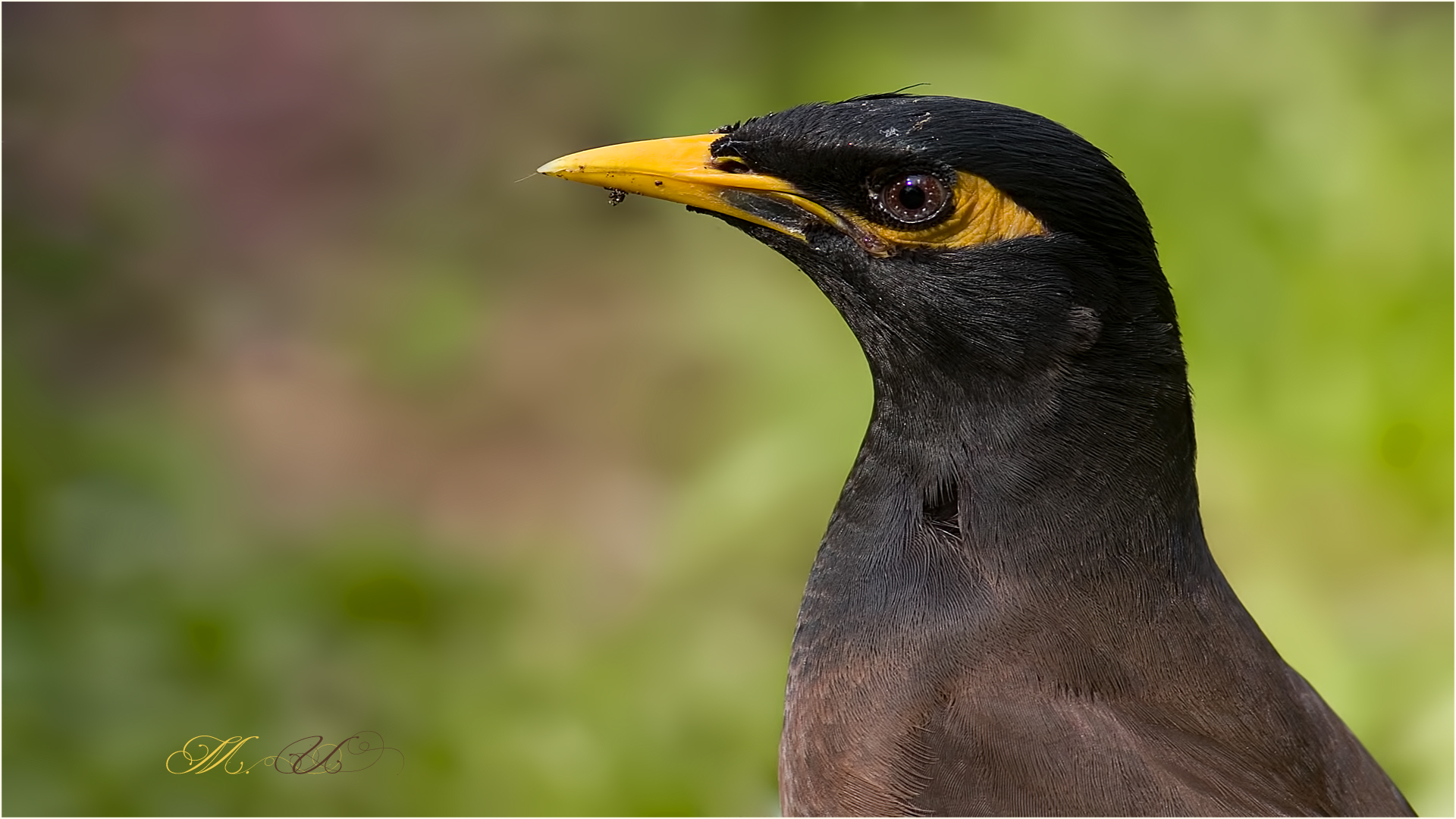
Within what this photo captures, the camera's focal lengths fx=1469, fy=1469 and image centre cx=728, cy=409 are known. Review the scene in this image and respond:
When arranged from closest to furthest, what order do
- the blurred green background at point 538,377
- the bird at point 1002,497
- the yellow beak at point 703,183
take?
the bird at point 1002,497
the yellow beak at point 703,183
the blurred green background at point 538,377

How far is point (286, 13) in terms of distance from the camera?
5.46m

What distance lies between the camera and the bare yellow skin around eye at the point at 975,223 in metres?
2.22

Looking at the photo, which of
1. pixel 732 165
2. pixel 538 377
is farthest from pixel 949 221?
pixel 538 377

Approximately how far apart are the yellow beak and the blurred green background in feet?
4.94

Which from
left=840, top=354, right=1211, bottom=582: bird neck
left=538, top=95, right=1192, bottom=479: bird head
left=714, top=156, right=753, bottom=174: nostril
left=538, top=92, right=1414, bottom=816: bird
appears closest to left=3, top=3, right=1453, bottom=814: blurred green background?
left=538, top=92, right=1414, bottom=816: bird

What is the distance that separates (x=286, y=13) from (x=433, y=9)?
Answer: 54 cm

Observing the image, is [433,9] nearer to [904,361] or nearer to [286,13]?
[286,13]

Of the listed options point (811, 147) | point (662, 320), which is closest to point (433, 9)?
point (662, 320)

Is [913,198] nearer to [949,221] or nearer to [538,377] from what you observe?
[949,221]

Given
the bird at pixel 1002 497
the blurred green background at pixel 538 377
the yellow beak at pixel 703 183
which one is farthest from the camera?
the blurred green background at pixel 538 377

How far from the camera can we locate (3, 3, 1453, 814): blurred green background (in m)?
3.50

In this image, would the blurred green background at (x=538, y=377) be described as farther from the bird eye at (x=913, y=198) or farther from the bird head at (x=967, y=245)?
the bird eye at (x=913, y=198)

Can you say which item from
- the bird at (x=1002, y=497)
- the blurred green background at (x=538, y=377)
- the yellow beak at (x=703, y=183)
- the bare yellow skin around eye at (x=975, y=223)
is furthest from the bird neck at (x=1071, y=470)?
the blurred green background at (x=538, y=377)

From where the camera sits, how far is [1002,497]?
2.33 meters
